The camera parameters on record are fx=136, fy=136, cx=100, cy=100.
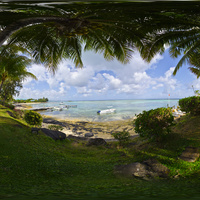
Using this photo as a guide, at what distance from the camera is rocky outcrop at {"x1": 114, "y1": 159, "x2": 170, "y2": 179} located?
149 inches

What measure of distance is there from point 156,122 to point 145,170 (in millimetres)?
2376

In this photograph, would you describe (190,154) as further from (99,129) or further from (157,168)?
(99,129)

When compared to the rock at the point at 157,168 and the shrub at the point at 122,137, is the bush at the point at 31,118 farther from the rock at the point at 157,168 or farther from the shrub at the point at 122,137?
the rock at the point at 157,168

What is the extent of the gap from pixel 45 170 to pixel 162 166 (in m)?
3.58

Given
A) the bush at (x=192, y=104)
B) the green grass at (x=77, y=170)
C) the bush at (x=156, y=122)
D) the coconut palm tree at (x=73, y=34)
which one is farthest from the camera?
the bush at (x=192, y=104)

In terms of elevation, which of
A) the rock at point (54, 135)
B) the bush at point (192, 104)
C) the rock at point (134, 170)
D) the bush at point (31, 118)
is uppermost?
the bush at point (192, 104)

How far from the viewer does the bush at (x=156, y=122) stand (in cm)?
582

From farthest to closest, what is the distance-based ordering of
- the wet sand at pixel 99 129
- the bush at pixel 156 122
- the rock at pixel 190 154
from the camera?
the wet sand at pixel 99 129 < the bush at pixel 156 122 < the rock at pixel 190 154

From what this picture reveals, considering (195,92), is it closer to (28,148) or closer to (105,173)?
(105,173)

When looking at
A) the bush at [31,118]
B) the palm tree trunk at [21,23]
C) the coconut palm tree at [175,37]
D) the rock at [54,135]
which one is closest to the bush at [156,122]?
the coconut palm tree at [175,37]

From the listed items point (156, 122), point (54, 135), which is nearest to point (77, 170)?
point (156, 122)

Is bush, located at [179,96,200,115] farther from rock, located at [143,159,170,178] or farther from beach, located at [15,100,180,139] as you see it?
beach, located at [15,100,180,139]

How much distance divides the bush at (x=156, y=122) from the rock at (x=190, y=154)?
1.11 metres

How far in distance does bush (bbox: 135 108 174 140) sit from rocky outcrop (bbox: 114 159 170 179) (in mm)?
1639
